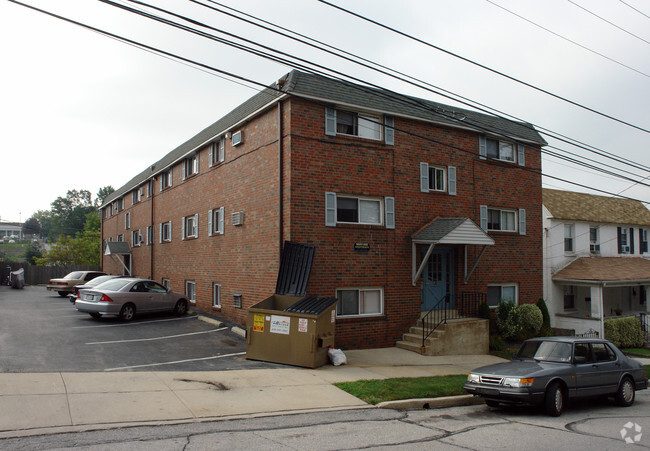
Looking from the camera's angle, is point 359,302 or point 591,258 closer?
point 359,302

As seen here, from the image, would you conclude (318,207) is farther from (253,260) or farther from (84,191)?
(84,191)

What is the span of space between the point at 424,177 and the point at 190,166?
11.0 meters

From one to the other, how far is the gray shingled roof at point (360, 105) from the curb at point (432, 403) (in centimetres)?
647

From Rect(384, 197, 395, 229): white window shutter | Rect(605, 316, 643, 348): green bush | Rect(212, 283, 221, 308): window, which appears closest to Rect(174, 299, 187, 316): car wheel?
Rect(212, 283, 221, 308): window

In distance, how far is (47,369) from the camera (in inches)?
406

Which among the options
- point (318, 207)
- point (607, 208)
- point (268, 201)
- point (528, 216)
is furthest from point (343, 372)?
point (607, 208)

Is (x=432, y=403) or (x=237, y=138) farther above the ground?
(x=237, y=138)

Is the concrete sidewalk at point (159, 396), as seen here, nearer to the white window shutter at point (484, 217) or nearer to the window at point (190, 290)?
the white window shutter at point (484, 217)

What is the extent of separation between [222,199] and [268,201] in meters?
4.08

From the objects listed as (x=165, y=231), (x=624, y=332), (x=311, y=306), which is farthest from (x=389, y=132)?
(x=165, y=231)

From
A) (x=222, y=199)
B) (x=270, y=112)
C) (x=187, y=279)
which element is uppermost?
(x=270, y=112)

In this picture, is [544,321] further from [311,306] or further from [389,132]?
[311,306]

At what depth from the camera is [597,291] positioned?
22.5 m

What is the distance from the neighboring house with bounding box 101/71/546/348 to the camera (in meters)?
14.8
